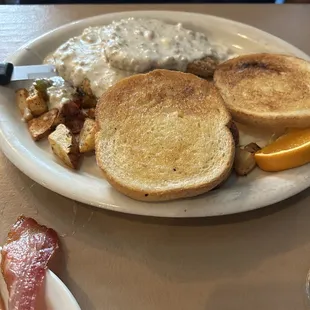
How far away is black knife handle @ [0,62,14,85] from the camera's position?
1532 millimetres

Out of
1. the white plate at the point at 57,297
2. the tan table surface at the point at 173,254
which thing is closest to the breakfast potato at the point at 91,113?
the tan table surface at the point at 173,254

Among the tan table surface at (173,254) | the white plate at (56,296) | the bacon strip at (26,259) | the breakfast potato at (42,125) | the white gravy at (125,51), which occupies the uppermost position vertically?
the white gravy at (125,51)

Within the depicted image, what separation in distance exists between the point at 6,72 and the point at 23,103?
12 cm

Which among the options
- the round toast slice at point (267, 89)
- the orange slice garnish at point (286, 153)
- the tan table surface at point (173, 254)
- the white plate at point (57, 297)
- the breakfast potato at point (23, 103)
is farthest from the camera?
the breakfast potato at point (23, 103)

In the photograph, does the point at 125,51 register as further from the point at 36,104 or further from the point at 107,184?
the point at 107,184

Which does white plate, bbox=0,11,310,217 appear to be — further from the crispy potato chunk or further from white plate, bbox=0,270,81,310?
the crispy potato chunk

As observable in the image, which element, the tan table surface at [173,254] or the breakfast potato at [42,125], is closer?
the tan table surface at [173,254]

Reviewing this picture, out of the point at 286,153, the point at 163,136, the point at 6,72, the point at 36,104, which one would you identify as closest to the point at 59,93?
the point at 36,104

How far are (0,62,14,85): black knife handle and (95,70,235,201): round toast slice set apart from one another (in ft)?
1.17

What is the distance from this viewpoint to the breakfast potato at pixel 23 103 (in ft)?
4.83

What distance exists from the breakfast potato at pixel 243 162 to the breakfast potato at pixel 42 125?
0.54 meters

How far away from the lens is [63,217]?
4.17ft

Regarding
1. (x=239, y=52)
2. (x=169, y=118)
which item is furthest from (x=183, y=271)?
(x=239, y=52)

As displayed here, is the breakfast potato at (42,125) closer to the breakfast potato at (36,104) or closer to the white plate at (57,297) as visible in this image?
the breakfast potato at (36,104)
